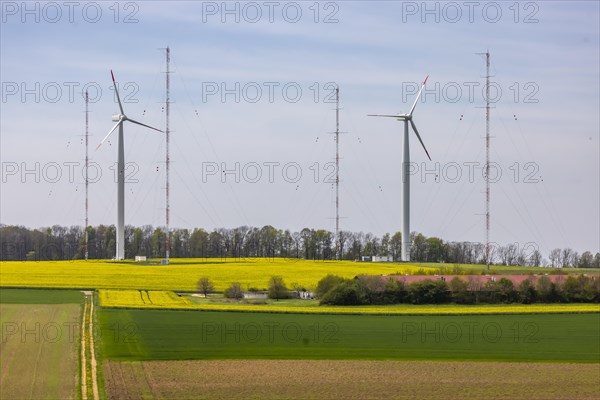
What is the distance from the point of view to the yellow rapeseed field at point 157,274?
96.1 m

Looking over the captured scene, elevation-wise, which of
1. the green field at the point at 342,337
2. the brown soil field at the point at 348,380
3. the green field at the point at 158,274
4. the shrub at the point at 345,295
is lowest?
the brown soil field at the point at 348,380

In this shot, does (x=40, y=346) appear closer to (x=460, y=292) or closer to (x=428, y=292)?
(x=428, y=292)

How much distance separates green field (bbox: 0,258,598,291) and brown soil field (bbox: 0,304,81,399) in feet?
71.6

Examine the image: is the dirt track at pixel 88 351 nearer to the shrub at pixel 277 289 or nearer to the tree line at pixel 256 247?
the shrub at pixel 277 289

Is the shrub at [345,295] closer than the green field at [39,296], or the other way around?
the green field at [39,296]

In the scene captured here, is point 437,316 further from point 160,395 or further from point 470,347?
point 160,395

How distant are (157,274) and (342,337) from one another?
44.5m

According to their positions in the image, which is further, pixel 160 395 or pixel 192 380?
pixel 192 380

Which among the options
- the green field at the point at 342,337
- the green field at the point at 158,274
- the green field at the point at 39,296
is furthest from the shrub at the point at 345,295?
the green field at the point at 39,296

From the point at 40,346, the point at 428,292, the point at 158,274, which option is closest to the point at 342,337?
the point at 40,346

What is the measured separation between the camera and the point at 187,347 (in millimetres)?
54250

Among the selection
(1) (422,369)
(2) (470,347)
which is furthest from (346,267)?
(1) (422,369)

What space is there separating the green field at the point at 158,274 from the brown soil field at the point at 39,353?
859 inches

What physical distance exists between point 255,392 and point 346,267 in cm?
7692
